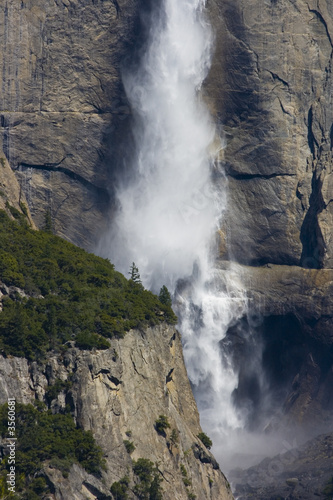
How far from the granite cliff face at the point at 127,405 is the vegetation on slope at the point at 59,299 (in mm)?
1153

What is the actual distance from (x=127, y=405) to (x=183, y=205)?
139 feet

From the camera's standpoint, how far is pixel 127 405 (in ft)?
234

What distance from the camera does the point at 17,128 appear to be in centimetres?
10650

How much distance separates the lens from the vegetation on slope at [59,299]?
69000 millimetres

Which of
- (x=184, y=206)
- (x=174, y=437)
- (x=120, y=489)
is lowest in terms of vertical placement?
(x=120, y=489)

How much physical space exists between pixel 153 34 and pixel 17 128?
17393mm

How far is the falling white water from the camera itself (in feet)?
356

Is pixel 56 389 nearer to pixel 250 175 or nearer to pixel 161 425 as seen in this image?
pixel 161 425

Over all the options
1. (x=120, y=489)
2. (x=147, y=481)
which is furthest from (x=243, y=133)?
(x=120, y=489)

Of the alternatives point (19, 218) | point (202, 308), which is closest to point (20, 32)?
point (19, 218)

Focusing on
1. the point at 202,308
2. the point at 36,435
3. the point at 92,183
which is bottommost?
the point at 36,435

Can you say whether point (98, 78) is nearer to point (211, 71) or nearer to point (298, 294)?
point (211, 71)

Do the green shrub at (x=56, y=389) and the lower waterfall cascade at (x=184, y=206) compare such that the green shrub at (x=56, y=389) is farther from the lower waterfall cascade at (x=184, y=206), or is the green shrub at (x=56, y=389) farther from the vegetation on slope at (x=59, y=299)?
the lower waterfall cascade at (x=184, y=206)

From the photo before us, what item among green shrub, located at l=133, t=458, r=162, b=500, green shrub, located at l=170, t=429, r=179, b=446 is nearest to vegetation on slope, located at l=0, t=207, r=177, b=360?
green shrub, located at l=170, t=429, r=179, b=446
